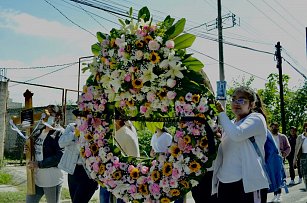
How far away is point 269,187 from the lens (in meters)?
3.53

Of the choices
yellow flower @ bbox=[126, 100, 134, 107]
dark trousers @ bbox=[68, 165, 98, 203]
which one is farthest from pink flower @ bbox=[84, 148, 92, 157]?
dark trousers @ bbox=[68, 165, 98, 203]

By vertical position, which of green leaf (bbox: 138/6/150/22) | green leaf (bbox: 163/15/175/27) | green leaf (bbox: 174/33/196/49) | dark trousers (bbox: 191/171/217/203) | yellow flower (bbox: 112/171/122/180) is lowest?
dark trousers (bbox: 191/171/217/203)

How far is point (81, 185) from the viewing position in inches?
207

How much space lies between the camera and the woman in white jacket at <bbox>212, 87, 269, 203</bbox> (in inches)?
128

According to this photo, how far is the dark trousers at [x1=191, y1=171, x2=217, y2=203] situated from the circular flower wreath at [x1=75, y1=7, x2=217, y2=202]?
41 centimetres

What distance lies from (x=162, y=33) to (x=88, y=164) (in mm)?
1301

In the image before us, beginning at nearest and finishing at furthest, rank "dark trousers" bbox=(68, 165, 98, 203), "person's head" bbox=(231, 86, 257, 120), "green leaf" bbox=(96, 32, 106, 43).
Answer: "person's head" bbox=(231, 86, 257, 120) → "green leaf" bbox=(96, 32, 106, 43) → "dark trousers" bbox=(68, 165, 98, 203)

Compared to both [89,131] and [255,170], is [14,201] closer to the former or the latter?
[89,131]

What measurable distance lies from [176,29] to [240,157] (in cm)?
119

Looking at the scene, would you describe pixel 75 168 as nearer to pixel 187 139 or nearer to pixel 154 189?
pixel 154 189

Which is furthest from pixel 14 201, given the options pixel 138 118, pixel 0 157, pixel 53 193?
pixel 138 118

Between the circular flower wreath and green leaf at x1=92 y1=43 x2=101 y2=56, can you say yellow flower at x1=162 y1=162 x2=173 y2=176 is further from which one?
green leaf at x1=92 y1=43 x2=101 y2=56

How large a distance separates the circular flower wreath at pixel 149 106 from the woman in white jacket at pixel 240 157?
266 millimetres

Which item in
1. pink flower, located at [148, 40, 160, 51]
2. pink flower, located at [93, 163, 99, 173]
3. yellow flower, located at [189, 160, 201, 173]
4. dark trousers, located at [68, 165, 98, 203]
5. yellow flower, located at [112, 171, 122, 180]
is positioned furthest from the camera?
dark trousers, located at [68, 165, 98, 203]
